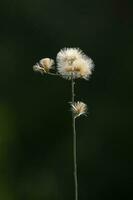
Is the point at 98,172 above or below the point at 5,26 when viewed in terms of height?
below

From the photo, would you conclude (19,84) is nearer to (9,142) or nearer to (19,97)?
(19,97)

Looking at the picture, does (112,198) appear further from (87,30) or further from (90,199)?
(87,30)

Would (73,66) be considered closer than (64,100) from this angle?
Yes

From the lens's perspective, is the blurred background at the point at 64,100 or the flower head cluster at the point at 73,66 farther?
the blurred background at the point at 64,100

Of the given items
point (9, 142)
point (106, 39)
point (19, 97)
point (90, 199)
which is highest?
point (106, 39)

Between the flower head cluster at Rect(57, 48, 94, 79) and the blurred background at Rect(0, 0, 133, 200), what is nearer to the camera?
the flower head cluster at Rect(57, 48, 94, 79)

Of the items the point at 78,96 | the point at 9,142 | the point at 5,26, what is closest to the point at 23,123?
the point at 9,142

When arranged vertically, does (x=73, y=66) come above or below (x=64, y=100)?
below
